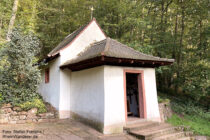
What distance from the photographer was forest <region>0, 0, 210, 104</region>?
34.0 ft

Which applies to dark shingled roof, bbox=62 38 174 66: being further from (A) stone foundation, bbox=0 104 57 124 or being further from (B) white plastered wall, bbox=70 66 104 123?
(A) stone foundation, bbox=0 104 57 124

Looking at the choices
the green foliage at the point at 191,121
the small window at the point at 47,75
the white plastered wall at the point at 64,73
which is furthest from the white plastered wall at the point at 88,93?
the green foliage at the point at 191,121

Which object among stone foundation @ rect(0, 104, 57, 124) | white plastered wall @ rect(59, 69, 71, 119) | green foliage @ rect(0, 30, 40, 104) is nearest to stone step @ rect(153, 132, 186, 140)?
white plastered wall @ rect(59, 69, 71, 119)

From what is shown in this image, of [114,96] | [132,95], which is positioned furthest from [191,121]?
[114,96]

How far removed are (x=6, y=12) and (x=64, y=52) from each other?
8.60 meters

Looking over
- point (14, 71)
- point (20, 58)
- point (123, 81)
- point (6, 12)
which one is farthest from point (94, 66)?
point (6, 12)

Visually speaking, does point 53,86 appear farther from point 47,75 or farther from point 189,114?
point 189,114

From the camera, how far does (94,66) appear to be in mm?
Answer: 5938

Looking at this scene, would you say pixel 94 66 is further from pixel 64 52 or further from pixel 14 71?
pixel 14 71

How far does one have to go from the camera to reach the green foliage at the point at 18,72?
678 cm

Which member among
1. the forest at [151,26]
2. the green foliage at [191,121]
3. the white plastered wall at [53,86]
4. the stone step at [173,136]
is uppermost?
the forest at [151,26]

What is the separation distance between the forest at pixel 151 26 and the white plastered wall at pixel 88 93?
514cm

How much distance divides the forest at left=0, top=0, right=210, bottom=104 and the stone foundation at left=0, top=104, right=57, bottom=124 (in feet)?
13.6

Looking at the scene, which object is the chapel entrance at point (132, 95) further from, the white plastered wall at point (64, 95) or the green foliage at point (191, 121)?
the white plastered wall at point (64, 95)
